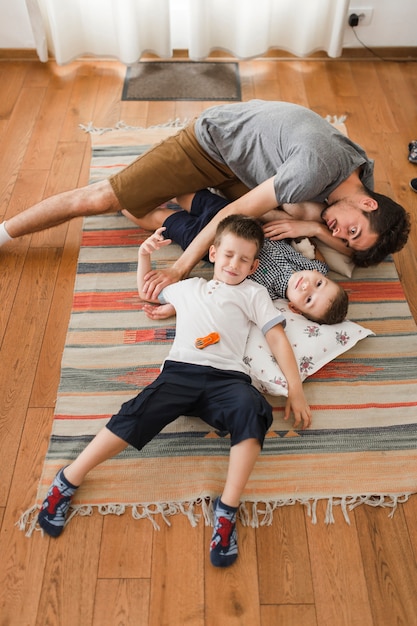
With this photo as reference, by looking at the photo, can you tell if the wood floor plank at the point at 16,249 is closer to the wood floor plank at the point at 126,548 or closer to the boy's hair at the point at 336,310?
the wood floor plank at the point at 126,548

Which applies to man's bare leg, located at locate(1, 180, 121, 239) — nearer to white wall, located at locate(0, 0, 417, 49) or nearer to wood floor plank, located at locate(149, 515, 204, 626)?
wood floor plank, located at locate(149, 515, 204, 626)

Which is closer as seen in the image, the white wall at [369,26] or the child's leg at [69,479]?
the child's leg at [69,479]

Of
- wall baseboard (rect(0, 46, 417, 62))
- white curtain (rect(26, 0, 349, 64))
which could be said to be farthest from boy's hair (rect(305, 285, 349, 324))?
wall baseboard (rect(0, 46, 417, 62))

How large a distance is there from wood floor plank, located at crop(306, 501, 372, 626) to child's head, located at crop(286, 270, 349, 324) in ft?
1.92

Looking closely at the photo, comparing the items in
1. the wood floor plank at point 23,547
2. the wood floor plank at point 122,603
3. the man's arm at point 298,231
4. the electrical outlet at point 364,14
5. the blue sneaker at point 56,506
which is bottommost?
the wood floor plank at point 122,603

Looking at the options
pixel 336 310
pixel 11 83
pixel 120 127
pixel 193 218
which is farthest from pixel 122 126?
pixel 336 310

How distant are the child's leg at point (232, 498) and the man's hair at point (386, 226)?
841mm

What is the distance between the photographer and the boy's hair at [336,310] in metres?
1.84

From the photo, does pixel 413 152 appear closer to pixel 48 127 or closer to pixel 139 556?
pixel 48 127

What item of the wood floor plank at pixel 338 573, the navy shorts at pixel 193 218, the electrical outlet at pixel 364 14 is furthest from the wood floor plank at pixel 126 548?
the electrical outlet at pixel 364 14

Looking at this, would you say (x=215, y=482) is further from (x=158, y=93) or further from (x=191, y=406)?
(x=158, y=93)

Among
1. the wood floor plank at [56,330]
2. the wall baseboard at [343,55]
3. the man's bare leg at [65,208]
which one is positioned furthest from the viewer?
the wall baseboard at [343,55]

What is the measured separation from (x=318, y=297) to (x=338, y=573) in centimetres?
80

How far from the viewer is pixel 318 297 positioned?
6.04 feet
